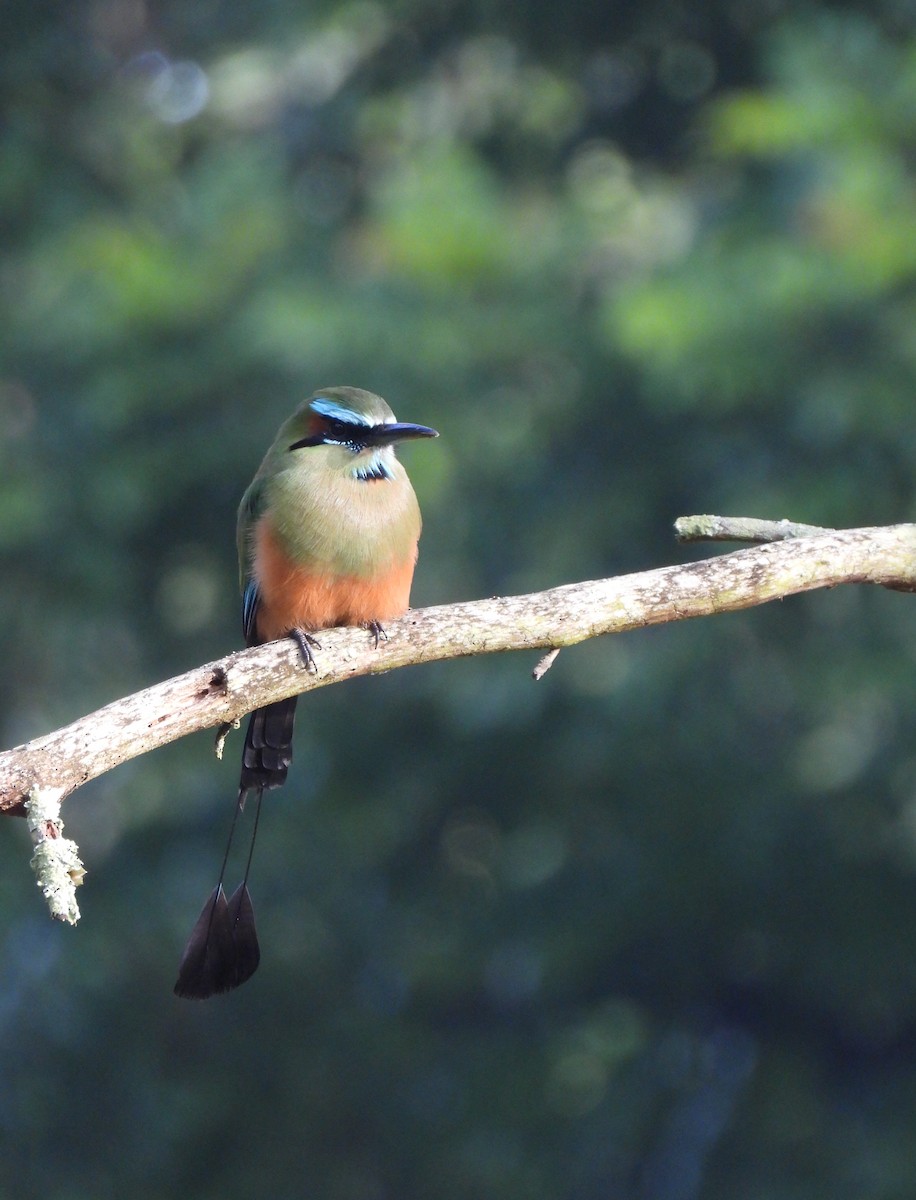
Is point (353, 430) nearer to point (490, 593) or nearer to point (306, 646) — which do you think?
point (306, 646)

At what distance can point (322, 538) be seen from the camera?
12.4 feet

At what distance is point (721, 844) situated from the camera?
Result: 291 inches

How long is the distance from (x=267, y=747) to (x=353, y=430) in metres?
0.83

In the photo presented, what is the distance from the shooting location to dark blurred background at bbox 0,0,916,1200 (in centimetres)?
669

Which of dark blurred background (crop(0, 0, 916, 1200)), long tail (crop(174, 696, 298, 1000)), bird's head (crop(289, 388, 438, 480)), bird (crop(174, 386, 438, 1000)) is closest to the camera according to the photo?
long tail (crop(174, 696, 298, 1000))

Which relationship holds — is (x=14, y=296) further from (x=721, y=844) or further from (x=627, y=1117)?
(x=627, y=1117)

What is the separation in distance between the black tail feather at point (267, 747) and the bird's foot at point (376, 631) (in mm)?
481

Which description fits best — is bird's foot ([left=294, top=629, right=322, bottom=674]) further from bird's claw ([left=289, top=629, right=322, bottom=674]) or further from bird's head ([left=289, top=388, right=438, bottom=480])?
bird's head ([left=289, top=388, right=438, bottom=480])

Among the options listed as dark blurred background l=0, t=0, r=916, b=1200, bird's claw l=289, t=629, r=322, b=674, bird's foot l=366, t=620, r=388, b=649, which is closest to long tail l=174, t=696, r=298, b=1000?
bird's claw l=289, t=629, r=322, b=674

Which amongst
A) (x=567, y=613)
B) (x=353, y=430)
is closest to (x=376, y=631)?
(x=567, y=613)

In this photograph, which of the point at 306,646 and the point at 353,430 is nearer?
the point at 306,646

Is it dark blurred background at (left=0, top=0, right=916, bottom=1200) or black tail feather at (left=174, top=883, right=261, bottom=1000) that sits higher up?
dark blurred background at (left=0, top=0, right=916, bottom=1200)

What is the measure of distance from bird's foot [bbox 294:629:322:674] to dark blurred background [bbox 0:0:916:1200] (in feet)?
10.2

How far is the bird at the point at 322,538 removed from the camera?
3701 millimetres
